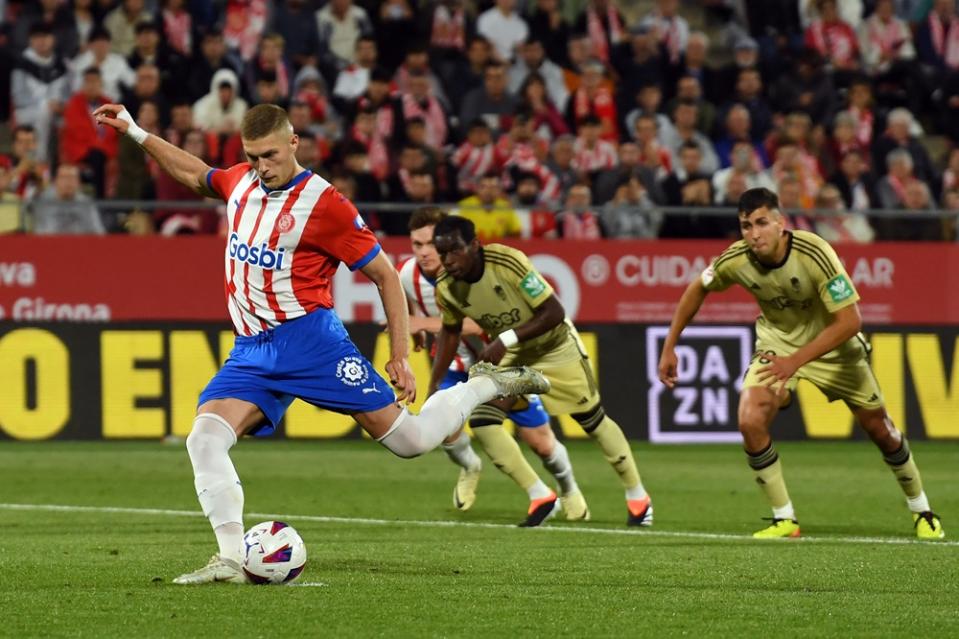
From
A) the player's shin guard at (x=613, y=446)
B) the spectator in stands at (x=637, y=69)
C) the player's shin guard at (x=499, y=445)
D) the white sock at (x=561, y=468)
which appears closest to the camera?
the player's shin guard at (x=613, y=446)

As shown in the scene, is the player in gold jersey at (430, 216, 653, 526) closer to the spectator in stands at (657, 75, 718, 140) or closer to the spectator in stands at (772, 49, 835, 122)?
the spectator in stands at (657, 75, 718, 140)

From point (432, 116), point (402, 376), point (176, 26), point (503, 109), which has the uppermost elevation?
point (176, 26)

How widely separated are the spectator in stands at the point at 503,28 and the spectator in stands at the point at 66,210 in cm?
610

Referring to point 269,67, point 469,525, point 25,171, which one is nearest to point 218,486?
point 469,525

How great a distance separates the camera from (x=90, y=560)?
364 inches

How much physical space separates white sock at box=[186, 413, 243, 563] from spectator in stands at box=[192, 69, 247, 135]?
12.7 meters

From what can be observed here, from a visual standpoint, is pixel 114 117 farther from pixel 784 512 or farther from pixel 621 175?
pixel 621 175

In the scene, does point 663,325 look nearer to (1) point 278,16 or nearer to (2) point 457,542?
(1) point 278,16

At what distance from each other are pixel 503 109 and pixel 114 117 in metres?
14.0

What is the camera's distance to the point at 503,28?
78.1 feet

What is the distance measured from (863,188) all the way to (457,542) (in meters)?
13.9

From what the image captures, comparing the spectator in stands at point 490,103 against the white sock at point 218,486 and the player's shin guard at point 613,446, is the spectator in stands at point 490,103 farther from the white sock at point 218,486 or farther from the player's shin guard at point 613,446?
the white sock at point 218,486

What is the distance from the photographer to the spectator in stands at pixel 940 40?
83.8ft

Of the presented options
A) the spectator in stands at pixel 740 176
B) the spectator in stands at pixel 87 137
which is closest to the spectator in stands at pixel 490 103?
the spectator in stands at pixel 740 176
